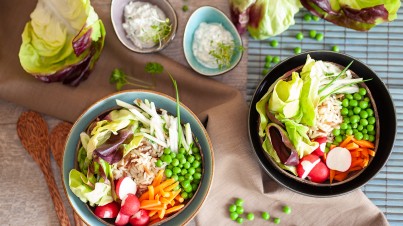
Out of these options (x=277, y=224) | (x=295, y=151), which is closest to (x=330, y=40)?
(x=295, y=151)

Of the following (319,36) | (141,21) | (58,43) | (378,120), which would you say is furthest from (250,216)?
(58,43)

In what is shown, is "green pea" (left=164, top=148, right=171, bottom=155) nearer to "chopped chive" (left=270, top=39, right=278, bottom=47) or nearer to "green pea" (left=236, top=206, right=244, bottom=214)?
"green pea" (left=236, top=206, right=244, bottom=214)

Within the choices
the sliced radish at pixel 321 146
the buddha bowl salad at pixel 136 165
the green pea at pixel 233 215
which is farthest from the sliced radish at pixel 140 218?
the sliced radish at pixel 321 146

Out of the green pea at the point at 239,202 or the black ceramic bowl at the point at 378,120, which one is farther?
the green pea at the point at 239,202

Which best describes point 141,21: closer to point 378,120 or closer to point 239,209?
point 239,209

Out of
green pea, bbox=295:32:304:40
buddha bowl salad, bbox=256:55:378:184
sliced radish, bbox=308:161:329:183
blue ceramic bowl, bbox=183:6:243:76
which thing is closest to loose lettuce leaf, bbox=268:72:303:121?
buddha bowl salad, bbox=256:55:378:184

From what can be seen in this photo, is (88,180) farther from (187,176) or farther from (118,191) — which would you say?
(187,176)

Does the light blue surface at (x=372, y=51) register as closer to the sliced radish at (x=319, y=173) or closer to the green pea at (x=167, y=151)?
the sliced radish at (x=319, y=173)
